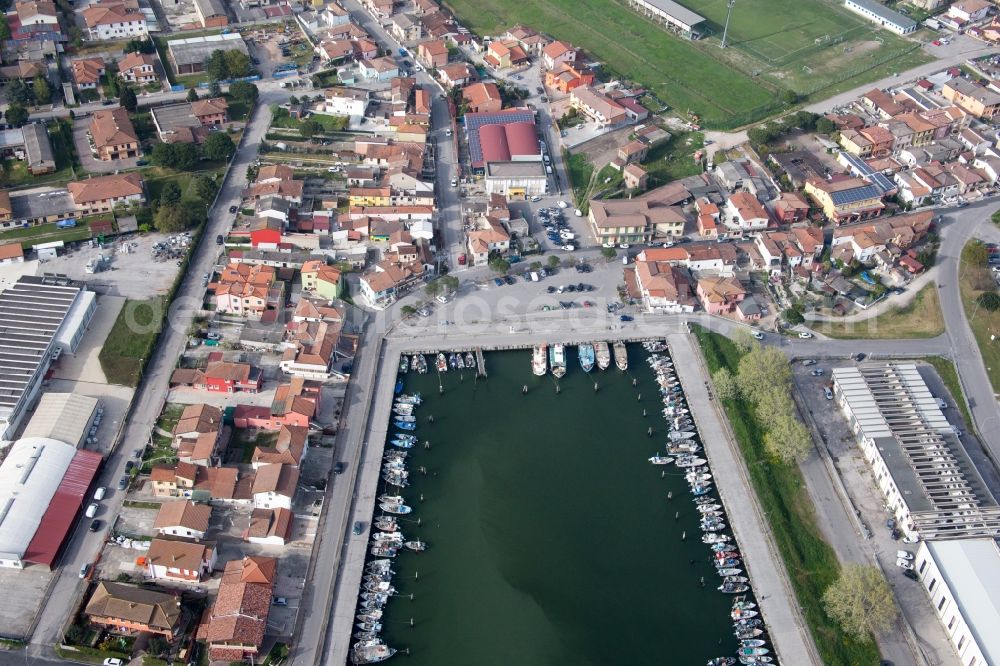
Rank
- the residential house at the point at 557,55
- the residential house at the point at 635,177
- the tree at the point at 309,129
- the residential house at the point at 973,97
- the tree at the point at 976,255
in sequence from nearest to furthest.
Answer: the tree at the point at 976,255 < the residential house at the point at 635,177 < the tree at the point at 309,129 < the residential house at the point at 973,97 < the residential house at the point at 557,55

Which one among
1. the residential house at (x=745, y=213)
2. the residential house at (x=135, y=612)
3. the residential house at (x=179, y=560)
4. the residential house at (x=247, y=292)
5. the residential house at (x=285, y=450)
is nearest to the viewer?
the residential house at (x=135, y=612)

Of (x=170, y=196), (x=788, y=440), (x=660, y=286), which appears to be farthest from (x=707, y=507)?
(x=170, y=196)

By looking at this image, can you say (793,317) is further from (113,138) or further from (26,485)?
(113,138)

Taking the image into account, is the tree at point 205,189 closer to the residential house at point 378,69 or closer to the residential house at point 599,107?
the residential house at point 378,69

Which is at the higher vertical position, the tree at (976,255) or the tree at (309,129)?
the tree at (309,129)

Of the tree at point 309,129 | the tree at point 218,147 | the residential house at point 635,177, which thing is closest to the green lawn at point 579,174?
the residential house at point 635,177

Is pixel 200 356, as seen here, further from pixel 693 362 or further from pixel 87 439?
pixel 693 362

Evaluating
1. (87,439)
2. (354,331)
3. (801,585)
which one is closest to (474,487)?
(354,331)
